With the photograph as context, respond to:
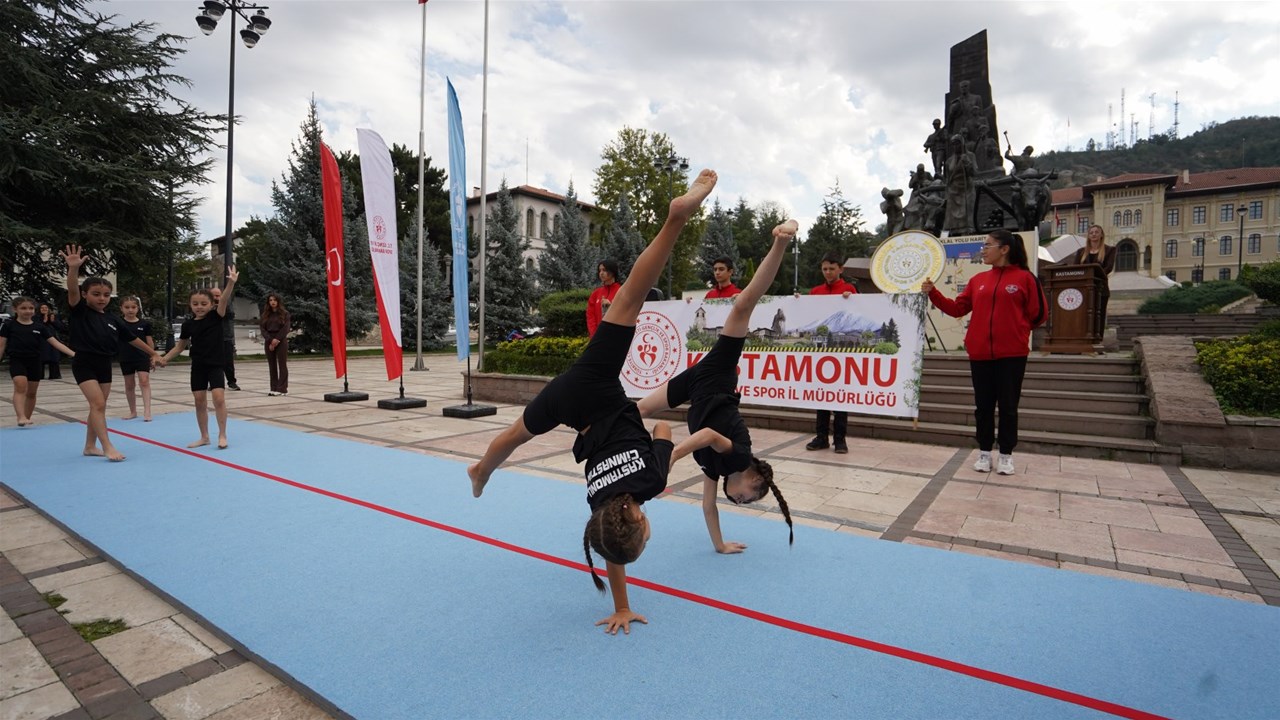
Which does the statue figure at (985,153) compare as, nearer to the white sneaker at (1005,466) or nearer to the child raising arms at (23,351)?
the white sneaker at (1005,466)

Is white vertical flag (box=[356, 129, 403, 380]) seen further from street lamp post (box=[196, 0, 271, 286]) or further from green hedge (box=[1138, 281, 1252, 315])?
green hedge (box=[1138, 281, 1252, 315])

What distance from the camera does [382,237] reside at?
9.88 meters

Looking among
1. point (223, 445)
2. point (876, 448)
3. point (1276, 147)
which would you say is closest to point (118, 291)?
point (223, 445)

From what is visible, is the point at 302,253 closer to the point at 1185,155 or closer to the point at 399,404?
the point at 399,404

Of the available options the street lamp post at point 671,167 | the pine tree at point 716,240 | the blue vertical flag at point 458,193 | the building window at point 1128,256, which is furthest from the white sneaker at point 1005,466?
the building window at point 1128,256

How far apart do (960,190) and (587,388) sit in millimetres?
16734

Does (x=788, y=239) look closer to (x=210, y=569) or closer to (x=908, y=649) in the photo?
(x=908, y=649)

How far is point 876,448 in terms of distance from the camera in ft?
23.8

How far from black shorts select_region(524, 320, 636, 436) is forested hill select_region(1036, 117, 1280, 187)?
12801 centimetres

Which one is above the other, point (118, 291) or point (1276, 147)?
point (1276, 147)

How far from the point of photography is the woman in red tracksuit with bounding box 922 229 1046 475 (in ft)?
19.4

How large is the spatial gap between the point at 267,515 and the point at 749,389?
5.58m

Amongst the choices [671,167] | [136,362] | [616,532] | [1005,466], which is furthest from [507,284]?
[616,532]

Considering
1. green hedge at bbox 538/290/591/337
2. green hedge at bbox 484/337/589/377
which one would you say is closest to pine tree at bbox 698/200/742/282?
green hedge at bbox 538/290/591/337
